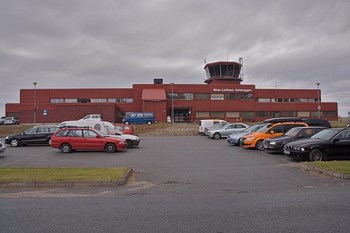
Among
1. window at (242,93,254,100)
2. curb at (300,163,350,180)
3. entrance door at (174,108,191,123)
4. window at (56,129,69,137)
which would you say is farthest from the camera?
window at (242,93,254,100)

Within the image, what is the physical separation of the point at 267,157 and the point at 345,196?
31.2ft

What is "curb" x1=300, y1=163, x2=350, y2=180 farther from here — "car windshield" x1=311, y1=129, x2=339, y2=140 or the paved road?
"car windshield" x1=311, y1=129, x2=339, y2=140

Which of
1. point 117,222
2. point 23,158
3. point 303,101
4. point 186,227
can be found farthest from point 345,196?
point 303,101

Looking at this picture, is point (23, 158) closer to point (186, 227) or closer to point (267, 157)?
point (267, 157)

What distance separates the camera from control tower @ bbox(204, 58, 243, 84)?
7525 centimetres

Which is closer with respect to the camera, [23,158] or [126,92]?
[23,158]

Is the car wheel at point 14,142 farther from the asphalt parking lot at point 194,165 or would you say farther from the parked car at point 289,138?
the parked car at point 289,138

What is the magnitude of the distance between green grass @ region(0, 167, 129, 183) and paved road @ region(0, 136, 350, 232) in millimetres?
682

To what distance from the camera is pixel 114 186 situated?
10781mm

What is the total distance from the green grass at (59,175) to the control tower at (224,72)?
64.4 m

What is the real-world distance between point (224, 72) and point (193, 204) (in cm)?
6907

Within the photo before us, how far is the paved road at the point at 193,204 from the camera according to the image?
6.28 m

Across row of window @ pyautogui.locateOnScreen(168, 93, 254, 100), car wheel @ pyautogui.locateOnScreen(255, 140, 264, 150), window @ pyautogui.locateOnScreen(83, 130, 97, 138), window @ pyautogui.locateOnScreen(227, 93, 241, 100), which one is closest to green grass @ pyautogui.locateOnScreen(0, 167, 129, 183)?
window @ pyautogui.locateOnScreen(83, 130, 97, 138)

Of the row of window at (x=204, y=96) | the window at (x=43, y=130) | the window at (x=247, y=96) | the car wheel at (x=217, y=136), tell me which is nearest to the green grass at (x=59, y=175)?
the window at (x=43, y=130)
